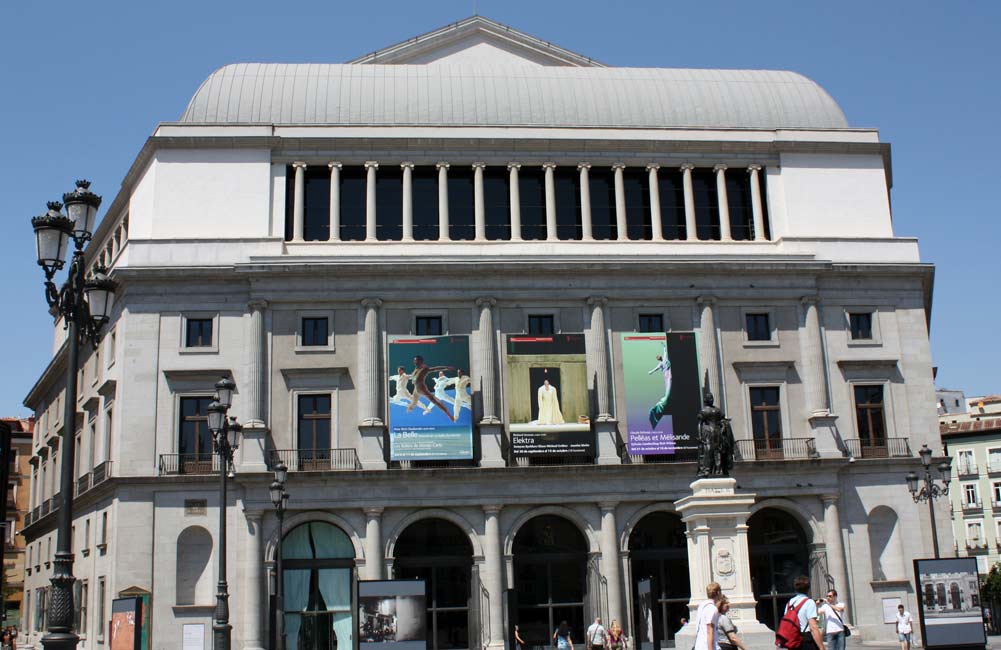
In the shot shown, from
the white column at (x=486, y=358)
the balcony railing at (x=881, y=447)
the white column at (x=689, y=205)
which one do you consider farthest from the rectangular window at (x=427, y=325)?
the balcony railing at (x=881, y=447)

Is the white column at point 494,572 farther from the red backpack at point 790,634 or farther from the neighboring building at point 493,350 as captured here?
the red backpack at point 790,634

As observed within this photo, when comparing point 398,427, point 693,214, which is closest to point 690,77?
point 693,214

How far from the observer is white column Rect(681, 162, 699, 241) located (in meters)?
50.4

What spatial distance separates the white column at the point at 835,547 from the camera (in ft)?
150

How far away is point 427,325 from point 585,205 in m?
8.72

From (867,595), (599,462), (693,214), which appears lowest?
(867,595)

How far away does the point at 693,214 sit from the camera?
5059cm

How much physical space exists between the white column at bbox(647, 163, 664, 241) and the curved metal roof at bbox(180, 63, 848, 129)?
2.08 m

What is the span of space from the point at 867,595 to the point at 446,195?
77.6 feet

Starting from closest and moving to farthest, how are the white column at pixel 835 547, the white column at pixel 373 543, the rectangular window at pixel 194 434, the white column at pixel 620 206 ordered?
the white column at pixel 373 543
the rectangular window at pixel 194 434
the white column at pixel 835 547
the white column at pixel 620 206

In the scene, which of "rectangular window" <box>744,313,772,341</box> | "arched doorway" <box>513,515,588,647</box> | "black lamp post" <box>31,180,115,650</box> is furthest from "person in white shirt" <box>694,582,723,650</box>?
"rectangular window" <box>744,313,772,341</box>

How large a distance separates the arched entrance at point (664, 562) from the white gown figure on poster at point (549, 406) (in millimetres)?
5366

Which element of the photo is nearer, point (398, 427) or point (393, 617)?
point (393, 617)

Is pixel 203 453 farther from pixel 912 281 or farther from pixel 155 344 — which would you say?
pixel 912 281
